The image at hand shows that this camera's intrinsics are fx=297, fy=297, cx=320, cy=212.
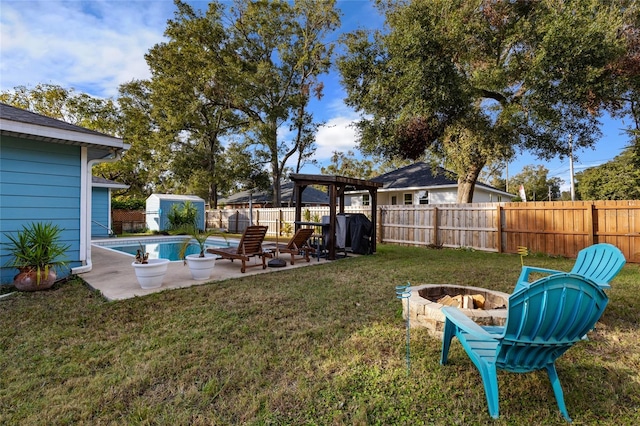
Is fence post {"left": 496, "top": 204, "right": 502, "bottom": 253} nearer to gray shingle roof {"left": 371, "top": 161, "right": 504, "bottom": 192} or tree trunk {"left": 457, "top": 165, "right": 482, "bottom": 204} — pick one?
tree trunk {"left": 457, "top": 165, "right": 482, "bottom": 204}

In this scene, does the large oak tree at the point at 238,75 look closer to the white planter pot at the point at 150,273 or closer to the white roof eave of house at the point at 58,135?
the white roof eave of house at the point at 58,135

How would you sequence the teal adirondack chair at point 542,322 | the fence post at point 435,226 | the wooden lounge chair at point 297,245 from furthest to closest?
1. the fence post at point 435,226
2. the wooden lounge chair at point 297,245
3. the teal adirondack chair at point 542,322

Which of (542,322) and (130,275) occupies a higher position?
(542,322)

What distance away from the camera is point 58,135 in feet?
17.1

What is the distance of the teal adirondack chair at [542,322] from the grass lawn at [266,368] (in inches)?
14.2

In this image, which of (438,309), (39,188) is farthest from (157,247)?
(438,309)

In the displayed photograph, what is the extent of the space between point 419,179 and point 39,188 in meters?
17.7

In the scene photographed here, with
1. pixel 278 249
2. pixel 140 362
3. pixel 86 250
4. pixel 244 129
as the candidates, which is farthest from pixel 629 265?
pixel 244 129

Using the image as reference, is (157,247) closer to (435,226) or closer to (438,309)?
(435,226)

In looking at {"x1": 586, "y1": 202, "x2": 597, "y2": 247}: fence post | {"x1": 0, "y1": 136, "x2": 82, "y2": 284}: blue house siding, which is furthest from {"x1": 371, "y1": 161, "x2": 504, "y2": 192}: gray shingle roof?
{"x1": 0, "y1": 136, "x2": 82, "y2": 284}: blue house siding

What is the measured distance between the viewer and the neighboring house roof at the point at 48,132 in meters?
4.76

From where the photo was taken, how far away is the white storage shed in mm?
17578

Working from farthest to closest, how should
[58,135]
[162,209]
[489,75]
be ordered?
1. [162,209]
2. [489,75]
3. [58,135]

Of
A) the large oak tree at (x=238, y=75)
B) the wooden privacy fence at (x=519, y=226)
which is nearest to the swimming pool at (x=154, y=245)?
the wooden privacy fence at (x=519, y=226)
